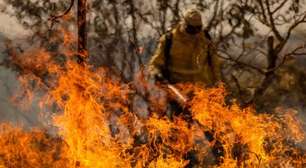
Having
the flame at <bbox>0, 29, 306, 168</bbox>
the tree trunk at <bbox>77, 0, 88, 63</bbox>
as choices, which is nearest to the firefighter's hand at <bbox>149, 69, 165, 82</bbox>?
the flame at <bbox>0, 29, 306, 168</bbox>

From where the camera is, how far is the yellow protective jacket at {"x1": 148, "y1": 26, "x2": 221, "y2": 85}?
26.6 ft

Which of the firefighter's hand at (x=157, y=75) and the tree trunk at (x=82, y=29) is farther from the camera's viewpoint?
the tree trunk at (x=82, y=29)

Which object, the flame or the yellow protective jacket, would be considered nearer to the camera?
the yellow protective jacket

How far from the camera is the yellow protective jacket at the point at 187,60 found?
8.10 meters

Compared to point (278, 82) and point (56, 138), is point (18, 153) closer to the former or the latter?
point (56, 138)

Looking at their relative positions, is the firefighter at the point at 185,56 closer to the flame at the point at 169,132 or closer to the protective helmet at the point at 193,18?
the protective helmet at the point at 193,18

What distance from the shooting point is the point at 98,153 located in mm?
9828

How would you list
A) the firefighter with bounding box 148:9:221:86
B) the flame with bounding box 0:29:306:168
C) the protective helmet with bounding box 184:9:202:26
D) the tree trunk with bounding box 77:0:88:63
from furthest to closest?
the flame with bounding box 0:29:306:168
the tree trunk with bounding box 77:0:88:63
the firefighter with bounding box 148:9:221:86
the protective helmet with bounding box 184:9:202:26

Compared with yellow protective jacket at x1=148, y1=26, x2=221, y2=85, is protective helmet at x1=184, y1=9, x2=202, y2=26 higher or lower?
higher

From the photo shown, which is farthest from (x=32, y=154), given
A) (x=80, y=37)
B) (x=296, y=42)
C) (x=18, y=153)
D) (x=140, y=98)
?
(x=296, y=42)

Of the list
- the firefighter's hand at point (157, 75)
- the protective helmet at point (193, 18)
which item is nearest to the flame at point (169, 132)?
the firefighter's hand at point (157, 75)

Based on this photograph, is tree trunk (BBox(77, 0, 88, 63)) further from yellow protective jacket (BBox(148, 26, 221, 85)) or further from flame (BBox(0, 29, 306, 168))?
yellow protective jacket (BBox(148, 26, 221, 85))

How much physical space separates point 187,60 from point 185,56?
6cm

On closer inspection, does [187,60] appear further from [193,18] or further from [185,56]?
[193,18]
